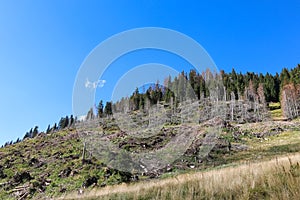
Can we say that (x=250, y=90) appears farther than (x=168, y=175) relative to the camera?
Yes

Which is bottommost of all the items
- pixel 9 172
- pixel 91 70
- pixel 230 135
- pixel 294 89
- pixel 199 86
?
pixel 9 172

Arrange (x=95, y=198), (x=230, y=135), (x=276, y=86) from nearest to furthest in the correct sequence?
(x=95, y=198) → (x=230, y=135) → (x=276, y=86)

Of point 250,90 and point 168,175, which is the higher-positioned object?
point 250,90

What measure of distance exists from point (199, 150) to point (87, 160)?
13.0 meters

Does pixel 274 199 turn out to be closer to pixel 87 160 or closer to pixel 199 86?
pixel 87 160

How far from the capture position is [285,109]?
194ft

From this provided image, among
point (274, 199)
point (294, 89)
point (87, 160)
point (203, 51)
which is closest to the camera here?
point (274, 199)

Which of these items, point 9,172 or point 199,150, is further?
point 199,150

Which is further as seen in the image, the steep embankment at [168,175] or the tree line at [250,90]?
the tree line at [250,90]

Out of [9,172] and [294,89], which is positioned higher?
[294,89]

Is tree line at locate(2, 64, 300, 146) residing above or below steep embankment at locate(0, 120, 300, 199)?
above

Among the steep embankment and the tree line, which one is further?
the tree line

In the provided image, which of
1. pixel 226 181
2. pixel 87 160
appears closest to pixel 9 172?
pixel 87 160

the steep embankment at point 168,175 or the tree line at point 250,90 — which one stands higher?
the tree line at point 250,90
